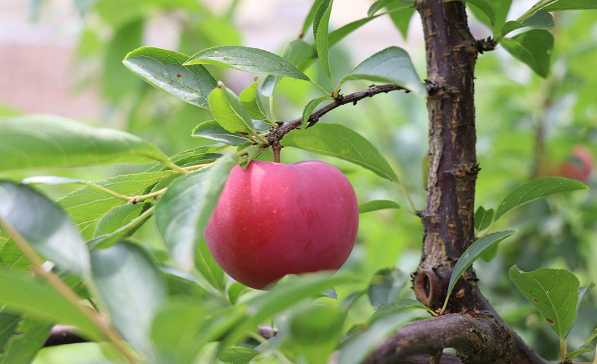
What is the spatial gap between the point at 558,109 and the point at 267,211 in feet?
3.19

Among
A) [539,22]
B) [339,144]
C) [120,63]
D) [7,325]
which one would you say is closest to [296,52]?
[339,144]

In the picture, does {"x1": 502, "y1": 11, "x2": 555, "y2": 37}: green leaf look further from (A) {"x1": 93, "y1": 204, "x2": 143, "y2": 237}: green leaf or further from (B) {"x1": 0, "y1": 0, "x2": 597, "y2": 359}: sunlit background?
(B) {"x1": 0, "y1": 0, "x2": 597, "y2": 359}: sunlit background

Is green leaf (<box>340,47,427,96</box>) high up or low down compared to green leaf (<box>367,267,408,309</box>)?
up

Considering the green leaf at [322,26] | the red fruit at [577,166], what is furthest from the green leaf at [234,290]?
the red fruit at [577,166]

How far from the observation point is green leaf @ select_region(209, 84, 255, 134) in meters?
0.36

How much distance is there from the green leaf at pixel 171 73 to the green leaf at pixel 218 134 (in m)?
0.02

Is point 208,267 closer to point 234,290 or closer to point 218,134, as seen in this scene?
point 234,290

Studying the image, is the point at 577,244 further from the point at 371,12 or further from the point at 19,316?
the point at 19,316

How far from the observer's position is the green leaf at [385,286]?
0.54m

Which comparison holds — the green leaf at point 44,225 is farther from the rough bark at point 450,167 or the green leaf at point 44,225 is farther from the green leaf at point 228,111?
the rough bark at point 450,167

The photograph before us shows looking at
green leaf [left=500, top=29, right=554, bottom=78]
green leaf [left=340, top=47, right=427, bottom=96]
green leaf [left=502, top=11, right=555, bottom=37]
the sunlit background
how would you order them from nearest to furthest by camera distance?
green leaf [left=340, top=47, right=427, bottom=96], green leaf [left=502, top=11, right=555, bottom=37], green leaf [left=500, top=29, right=554, bottom=78], the sunlit background

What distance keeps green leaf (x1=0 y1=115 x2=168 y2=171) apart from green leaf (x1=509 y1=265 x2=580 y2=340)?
0.94ft

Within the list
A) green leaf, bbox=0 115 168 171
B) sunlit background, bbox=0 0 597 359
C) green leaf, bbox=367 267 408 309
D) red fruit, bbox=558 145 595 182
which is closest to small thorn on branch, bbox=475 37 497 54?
green leaf, bbox=367 267 408 309

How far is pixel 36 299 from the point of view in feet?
0.78
